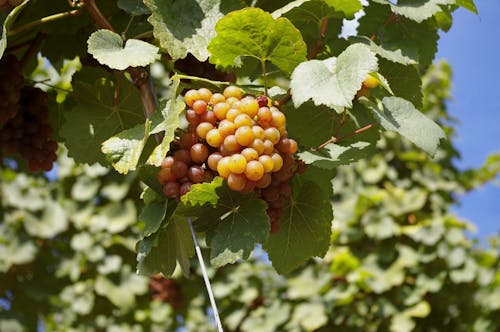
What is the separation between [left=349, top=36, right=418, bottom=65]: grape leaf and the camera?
3.13 feet

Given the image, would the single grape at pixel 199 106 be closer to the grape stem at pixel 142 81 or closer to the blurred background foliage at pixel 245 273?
the grape stem at pixel 142 81

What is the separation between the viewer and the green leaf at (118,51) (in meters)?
0.85

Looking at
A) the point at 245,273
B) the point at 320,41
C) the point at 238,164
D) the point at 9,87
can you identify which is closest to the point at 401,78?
the point at 320,41

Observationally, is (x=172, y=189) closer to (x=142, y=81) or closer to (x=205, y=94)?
(x=205, y=94)

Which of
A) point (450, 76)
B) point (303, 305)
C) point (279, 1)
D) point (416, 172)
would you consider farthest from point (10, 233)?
point (450, 76)

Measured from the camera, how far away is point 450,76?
14.4 feet

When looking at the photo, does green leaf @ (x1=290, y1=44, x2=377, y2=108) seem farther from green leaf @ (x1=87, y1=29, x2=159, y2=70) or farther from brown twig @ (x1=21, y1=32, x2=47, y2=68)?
brown twig @ (x1=21, y1=32, x2=47, y2=68)

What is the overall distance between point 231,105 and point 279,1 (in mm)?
286

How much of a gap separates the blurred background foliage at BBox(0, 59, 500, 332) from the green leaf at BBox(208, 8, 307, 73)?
93.8 inches

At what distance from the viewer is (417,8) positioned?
1.02 m

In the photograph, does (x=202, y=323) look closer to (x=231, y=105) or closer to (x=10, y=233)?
(x=10, y=233)

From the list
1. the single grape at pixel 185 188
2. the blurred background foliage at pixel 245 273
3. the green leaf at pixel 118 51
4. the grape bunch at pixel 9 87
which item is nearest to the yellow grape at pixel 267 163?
the single grape at pixel 185 188

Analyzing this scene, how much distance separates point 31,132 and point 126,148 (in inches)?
16.0

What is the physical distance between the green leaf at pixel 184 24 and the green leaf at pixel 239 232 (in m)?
0.22
